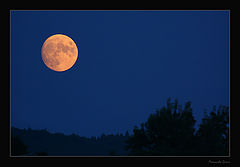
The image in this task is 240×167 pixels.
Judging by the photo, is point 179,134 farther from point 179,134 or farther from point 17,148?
point 17,148

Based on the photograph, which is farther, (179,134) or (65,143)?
(65,143)

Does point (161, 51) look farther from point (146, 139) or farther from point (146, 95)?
point (146, 139)

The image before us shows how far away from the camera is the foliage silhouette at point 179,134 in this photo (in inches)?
621

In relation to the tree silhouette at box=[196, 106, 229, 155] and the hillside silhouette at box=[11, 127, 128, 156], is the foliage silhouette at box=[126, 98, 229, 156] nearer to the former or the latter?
the tree silhouette at box=[196, 106, 229, 155]

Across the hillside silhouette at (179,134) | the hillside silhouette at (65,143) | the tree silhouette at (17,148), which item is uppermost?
the hillside silhouette at (179,134)

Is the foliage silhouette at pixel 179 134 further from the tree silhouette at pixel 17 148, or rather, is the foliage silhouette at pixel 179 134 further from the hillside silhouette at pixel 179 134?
the tree silhouette at pixel 17 148

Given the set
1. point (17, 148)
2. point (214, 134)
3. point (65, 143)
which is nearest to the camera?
point (214, 134)

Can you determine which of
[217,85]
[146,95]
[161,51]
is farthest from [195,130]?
[161,51]

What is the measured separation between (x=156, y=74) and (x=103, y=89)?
502 inches

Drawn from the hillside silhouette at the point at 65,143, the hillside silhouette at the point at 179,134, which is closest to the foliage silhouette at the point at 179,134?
the hillside silhouette at the point at 179,134

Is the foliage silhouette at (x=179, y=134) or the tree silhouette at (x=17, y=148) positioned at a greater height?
the foliage silhouette at (x=179, y=134)

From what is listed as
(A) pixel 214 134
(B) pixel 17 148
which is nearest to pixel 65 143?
(B) pixel 17 148

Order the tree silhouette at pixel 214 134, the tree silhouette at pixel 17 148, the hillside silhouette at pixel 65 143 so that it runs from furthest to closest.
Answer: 1. the hillside silhouette at pixel 65 143
2. the tree silhouette at pixel 17 148
3. the tree silhouette at pixel 214 134

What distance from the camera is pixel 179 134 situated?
1692 cm
